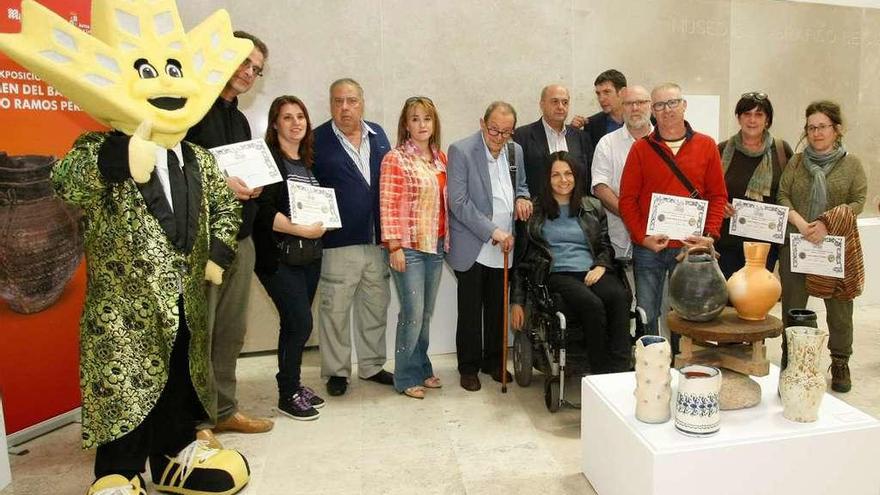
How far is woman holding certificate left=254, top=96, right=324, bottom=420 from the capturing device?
121 inches

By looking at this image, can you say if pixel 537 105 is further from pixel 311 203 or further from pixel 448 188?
pixel 311 203

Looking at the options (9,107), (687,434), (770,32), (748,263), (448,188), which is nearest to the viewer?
(687,434)

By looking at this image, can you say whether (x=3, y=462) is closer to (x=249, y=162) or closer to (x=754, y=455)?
(x=249, y=162)

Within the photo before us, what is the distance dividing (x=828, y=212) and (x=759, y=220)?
33cm

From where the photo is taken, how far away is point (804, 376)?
2.21m

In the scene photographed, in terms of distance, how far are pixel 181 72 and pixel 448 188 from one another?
153cm

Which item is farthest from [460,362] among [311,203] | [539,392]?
[311,203]

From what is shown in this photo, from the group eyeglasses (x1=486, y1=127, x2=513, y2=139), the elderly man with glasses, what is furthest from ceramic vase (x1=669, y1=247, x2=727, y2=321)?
the elderly man with glasses

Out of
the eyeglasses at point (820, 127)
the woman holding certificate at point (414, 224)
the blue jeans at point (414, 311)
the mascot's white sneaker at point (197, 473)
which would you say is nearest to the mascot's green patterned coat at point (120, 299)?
the mascot's white sneaker at point (197, 473)

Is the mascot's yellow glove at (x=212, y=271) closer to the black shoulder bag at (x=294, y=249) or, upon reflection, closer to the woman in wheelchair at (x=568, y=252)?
the black shoulder bag at (x=294, y=249)

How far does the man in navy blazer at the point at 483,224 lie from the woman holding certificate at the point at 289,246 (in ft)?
2.45

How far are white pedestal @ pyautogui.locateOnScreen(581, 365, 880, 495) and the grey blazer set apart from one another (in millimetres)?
1364

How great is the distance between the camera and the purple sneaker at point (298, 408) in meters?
3.30

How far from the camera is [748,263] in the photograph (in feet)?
7.79
